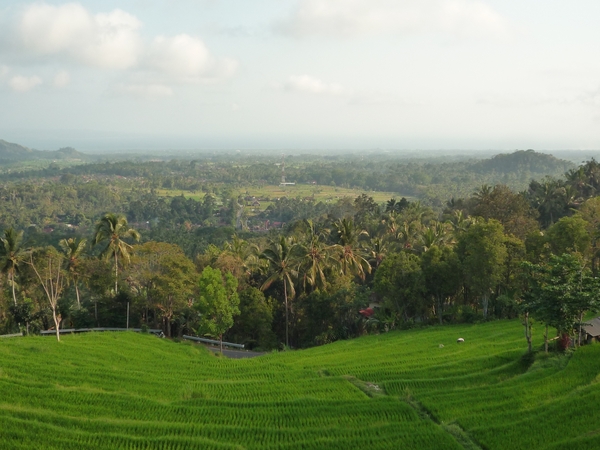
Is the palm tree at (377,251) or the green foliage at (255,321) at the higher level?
the palm tree at (377,251)

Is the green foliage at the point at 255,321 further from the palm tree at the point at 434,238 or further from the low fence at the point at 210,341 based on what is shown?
the palm tree at the point at 434,238

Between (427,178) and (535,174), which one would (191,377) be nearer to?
(427,178)

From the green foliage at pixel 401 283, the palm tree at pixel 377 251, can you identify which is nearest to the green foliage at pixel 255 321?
the green foliage at pixel 401 283

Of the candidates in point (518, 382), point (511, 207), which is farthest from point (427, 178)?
point (518, 382)

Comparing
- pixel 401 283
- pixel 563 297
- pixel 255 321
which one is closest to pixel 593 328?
pixel 563 297

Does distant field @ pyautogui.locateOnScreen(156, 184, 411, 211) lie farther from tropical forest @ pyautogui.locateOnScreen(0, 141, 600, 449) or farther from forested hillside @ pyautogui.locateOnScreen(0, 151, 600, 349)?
forested hillside @ pyautogui.locateOnScreen(0, 151, 600, 349)

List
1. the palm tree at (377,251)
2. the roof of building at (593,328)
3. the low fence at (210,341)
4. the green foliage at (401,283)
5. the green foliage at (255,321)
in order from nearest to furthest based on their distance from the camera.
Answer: the roof of building at (593,328), the low fence at (210,341), the green foliage at (401,283), the green foliage at (255,321), the palm tree at (377,251)

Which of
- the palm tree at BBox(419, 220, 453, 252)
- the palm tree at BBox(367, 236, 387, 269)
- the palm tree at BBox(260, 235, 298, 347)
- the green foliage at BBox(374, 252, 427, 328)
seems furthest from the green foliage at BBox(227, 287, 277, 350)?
the palm tree at BBox(419, 220, 453, 252)
